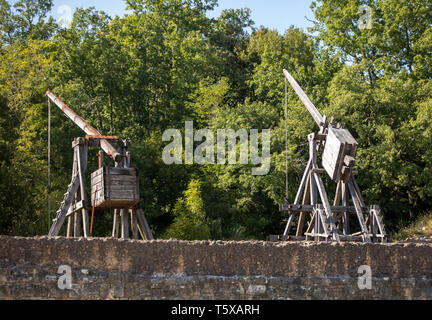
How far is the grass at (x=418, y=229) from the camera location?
26547 millimetres

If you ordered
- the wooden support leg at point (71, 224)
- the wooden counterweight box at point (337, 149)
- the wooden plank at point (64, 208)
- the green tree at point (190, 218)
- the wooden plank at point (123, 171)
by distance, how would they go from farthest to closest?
the green tree at point (190, 218)
the wooden support leg at point (71, 224)
the wooden counterweight box at point (337, 149)
the wooden plank at point (64, 208)
the wooden plank at point (123, 171)

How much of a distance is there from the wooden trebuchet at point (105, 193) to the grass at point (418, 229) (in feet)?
41.8

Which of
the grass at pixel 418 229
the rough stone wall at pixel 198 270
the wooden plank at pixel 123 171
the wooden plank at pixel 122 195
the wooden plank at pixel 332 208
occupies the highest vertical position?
the wooden plank at pixel 123 171

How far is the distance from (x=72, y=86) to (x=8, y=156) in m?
7.33

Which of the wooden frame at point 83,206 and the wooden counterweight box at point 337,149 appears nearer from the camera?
the wooden frame at point 83,206

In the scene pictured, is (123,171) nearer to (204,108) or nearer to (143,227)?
(143,227)

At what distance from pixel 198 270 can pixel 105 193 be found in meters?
5.13

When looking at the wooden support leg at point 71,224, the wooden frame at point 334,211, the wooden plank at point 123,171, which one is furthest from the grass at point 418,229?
the wooden support leg at point 71,224

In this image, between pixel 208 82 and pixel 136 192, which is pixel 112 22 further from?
pixel 136 192

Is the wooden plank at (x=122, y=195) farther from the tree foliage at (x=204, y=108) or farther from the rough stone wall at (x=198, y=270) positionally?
the tree foliage at (x=204, y=108)

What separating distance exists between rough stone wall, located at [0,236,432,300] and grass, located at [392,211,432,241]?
13.0 meters

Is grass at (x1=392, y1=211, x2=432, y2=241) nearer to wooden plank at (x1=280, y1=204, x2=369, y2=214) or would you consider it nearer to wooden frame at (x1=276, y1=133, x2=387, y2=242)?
wooden frame at (x1=276, y1=133, x2=387, y2=242)

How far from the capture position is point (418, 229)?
2705cm

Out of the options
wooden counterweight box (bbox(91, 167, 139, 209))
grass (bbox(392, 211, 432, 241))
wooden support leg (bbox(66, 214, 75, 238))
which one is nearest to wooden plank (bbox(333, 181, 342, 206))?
wooden counterweight box (bbox(91, 167, 139, 209))
